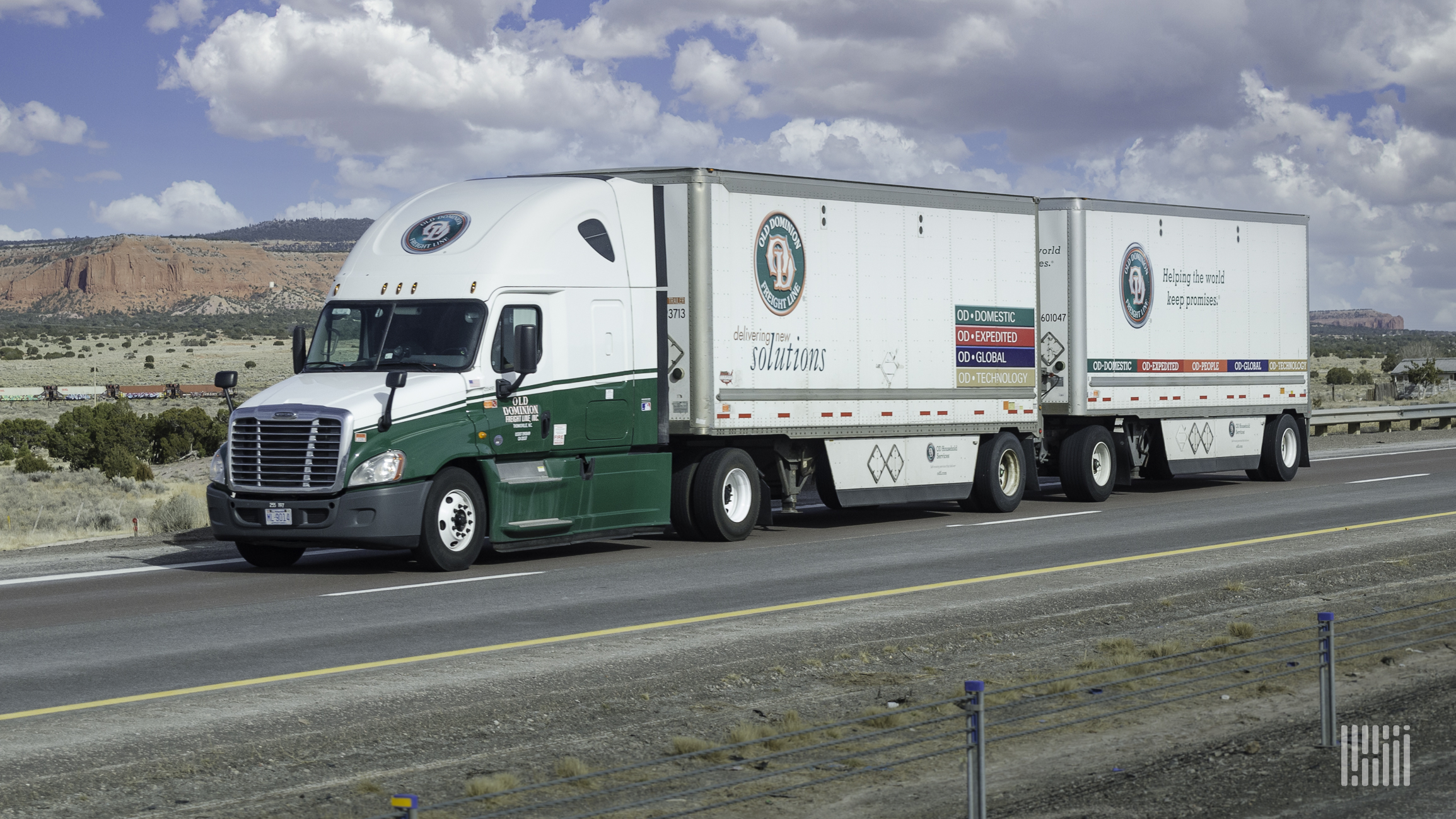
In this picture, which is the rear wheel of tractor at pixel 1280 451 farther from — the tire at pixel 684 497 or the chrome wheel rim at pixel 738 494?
the tire at pixel 684 497

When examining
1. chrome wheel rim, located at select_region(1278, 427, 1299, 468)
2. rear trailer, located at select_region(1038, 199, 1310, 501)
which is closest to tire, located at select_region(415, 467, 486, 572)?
rear trailer, located at select_region(1038, 199, 1310, 501)

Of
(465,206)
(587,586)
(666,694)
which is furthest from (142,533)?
(666,694)

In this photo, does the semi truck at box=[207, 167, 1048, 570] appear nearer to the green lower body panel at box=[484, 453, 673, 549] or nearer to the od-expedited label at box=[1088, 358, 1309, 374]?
the green lower body panel at box=[484, 453, 673, 549]

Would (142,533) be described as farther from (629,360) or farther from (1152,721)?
(1152,721)

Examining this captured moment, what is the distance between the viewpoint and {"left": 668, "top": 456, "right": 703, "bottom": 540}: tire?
18.0 metres

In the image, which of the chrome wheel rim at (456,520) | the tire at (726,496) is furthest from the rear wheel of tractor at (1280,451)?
the chrome wheel rim at (456,520)

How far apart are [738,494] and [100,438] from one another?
30.6m

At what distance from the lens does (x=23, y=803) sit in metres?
7.05

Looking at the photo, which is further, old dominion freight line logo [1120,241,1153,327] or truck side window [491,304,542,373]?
old dominion freight line logo [1120,241,1153,327]

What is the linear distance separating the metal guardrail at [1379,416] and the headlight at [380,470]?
28604 millimetres

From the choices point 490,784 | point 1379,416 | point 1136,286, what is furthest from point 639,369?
point 1379,416

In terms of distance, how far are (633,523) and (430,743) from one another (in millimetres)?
8960

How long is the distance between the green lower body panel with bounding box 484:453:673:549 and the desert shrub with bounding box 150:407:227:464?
3096 cm

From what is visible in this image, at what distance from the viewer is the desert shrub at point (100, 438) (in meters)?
42.8
